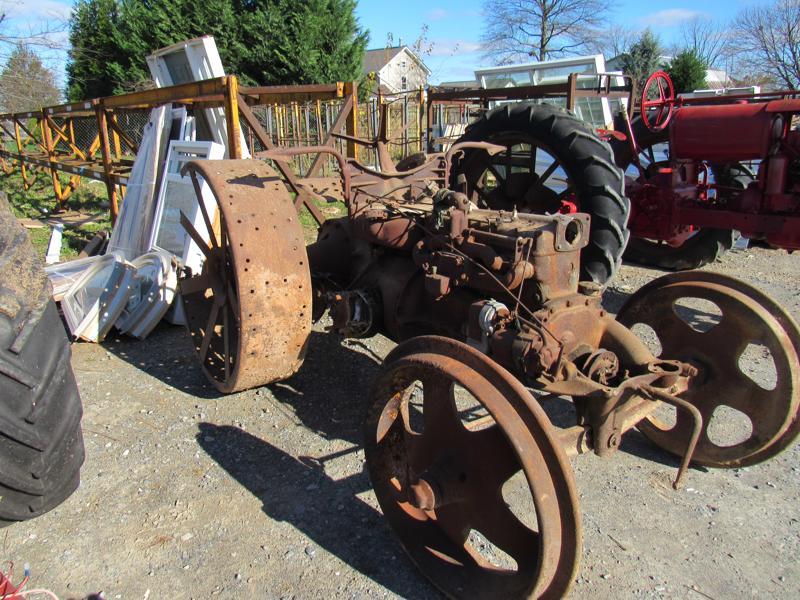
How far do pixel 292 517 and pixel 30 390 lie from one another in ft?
3.88

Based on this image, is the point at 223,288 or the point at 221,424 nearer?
the point at 221,424

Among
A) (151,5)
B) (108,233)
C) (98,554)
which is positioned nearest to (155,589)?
(98,554)

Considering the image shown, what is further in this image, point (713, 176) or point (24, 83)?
point (24, 83)

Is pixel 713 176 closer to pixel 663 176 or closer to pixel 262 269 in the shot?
pixel 663 176

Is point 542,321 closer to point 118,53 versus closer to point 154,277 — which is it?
point 154,277

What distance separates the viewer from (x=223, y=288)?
11.8 feet

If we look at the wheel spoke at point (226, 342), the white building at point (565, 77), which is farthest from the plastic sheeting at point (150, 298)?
the white building at point (565, 77)

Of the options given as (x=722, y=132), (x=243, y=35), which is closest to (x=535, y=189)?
(x=722, y=132)

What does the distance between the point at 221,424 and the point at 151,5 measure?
62.2 ft

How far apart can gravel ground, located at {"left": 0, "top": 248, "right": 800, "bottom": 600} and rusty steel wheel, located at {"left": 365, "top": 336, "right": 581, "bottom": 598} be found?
0.20 metres

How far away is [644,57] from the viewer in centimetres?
2561

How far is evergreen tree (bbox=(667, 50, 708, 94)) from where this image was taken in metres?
21.0

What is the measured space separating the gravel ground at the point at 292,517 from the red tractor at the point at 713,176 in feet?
8.82

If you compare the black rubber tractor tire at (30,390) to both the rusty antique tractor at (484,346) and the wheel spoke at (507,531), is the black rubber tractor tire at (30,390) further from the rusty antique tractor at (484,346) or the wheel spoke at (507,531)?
the wheel spoke at (507,531)
